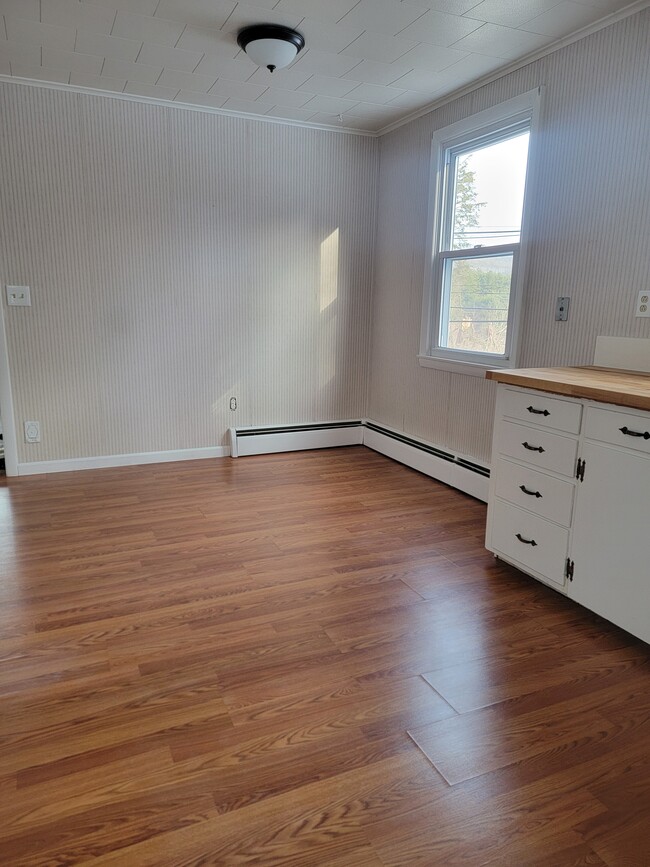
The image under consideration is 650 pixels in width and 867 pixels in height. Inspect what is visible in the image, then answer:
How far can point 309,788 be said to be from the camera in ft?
4.71

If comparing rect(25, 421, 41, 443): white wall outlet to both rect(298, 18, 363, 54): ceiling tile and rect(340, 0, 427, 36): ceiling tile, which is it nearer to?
rect(298, 18, 363, 54): ceiling tile

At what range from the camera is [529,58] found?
2.98 meters

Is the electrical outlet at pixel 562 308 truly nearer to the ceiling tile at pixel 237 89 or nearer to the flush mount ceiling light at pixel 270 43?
the flush mount ceiling light at pixel 270 43

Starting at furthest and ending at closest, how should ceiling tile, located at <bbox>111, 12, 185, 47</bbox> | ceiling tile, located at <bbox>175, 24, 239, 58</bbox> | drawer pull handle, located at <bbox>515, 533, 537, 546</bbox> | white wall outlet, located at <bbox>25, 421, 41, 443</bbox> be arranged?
white wall outlet, located at <bbox>25, 421, 41, 443</bbox> → ceiling tile, located at <bbox>175, 24, 239, 58</bbox> → ceiling tile, located at <bbox>111, 12, 185, 47</bbox> → drawer pull handle, located at <bbox>515, 533, 537, 546</bbox>

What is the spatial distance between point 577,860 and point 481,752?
1.09 ft

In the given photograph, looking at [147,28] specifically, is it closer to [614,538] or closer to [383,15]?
[383,15]

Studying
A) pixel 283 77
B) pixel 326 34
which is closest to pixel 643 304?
pixel 326 34

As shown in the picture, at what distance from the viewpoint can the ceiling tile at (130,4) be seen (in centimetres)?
251

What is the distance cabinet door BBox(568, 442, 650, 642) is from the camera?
1.94 metres

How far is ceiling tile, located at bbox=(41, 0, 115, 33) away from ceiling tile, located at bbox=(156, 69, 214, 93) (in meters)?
0.58

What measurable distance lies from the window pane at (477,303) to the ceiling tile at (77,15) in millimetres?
2282

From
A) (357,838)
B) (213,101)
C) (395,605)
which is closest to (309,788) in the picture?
(357,838)

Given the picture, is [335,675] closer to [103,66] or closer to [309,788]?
[309,788]

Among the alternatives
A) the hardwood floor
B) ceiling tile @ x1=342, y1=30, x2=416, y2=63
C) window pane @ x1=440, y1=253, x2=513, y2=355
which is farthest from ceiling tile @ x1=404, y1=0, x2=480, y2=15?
the hardwood floor
